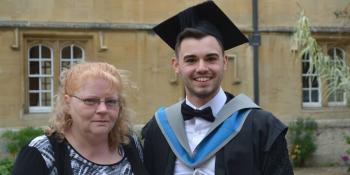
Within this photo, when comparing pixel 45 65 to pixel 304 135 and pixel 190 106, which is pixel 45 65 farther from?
pixel 190 106

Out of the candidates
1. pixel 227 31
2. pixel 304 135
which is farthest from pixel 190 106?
pixel 304 135

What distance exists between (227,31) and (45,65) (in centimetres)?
798

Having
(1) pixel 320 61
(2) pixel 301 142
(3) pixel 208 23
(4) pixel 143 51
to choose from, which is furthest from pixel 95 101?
(2) pixel 301 142

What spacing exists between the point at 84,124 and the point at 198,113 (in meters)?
0.53

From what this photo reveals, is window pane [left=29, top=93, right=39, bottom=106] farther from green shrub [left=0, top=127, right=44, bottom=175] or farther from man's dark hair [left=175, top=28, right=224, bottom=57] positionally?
man's dark hair [left=175, top=28, right=224, bottom=57]

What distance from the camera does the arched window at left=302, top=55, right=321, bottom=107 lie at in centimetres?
1186

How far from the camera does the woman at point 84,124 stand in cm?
255

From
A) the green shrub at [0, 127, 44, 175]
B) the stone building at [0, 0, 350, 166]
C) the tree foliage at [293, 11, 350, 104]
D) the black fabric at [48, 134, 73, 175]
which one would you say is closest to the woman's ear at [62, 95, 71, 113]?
the black fabric at [48, 134, 73, 175]

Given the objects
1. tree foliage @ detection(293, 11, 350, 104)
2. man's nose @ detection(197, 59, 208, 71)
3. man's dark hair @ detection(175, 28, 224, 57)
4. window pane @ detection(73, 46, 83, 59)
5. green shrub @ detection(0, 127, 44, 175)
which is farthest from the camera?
window pane @ detection(73, 46, 83, 59)

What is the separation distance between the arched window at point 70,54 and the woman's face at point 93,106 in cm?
801

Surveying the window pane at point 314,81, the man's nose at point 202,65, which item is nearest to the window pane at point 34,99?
the window pane at point 314,81

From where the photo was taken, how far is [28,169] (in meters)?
2.44

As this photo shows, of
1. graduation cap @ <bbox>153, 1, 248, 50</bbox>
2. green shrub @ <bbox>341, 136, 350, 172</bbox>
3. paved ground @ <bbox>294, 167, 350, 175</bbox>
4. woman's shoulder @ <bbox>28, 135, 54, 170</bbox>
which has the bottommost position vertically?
paved ground @ <bbox>294, 167, 350, 175</bbox>

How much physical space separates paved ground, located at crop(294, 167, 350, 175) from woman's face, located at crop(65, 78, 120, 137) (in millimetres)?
8032
